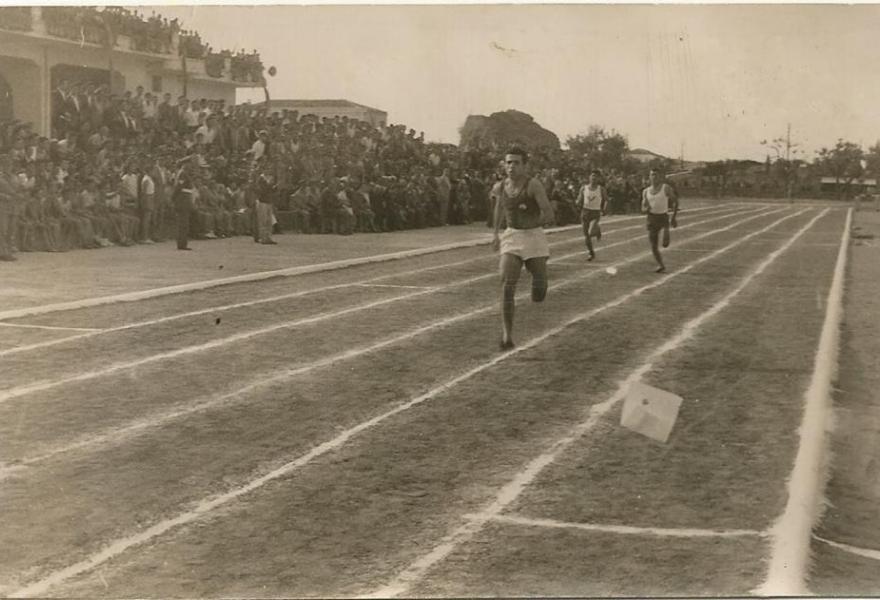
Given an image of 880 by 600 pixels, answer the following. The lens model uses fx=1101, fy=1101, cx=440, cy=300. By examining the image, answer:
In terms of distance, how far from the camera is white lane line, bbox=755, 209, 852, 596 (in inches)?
175

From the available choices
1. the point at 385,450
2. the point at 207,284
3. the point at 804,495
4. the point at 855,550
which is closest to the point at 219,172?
the point at 207,284

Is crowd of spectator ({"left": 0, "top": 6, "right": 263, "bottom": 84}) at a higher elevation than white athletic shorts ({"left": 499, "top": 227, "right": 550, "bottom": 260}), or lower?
higher

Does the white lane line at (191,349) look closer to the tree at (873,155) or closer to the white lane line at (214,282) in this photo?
the white lane line at (214,282)

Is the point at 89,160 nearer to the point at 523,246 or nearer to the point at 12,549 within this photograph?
the point at 523,246

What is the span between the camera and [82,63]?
2017 centimetres

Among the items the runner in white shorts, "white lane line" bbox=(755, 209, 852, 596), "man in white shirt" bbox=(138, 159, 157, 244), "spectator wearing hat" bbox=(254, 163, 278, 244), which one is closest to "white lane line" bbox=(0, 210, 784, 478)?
the runner in white shorts

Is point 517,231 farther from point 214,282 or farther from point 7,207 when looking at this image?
point 7,207

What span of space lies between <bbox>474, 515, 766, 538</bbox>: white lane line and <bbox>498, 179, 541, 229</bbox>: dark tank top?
16.0 feet

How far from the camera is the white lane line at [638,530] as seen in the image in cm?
491

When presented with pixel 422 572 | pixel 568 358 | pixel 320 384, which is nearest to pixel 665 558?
pixel 422 572

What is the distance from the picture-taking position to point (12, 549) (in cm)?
468

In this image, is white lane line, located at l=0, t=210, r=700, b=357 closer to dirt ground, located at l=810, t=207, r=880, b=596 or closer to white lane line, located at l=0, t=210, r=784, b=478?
white lane line, located at l=0, t=210, r=784, b=478

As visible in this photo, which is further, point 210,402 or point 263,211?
point 263,211

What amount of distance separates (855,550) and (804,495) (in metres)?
0.41
